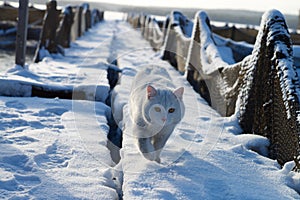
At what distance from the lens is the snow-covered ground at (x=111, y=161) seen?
282cm

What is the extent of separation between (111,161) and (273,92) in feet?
6.00

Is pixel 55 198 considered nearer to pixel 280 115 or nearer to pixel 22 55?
pixel 280 115

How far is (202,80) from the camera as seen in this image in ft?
22.8

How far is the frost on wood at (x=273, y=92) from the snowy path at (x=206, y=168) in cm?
17

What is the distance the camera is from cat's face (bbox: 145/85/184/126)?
3.43 metres

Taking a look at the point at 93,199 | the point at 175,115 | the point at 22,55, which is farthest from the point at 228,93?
the point at 22,55

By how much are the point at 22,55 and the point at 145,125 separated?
3.85m

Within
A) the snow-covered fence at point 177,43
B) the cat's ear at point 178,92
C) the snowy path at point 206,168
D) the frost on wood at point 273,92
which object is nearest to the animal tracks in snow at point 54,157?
the snowy path at point 206,168

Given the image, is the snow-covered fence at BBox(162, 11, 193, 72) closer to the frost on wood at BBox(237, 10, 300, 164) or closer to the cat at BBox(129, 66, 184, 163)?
the frost on wood at BBox(237, 10, 300, 164)

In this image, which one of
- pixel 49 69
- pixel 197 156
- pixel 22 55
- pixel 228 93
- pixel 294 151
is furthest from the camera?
pixel 49 69

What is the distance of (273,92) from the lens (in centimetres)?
403

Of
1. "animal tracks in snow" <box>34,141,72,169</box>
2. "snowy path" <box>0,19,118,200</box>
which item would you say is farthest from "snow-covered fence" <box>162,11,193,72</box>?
"animal tracks in snow" <box>34,141,72,169</box>

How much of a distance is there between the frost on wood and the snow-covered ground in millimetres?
160

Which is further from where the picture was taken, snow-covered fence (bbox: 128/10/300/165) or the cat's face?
snow-covered fence (bbox: 128/10/300/165)
